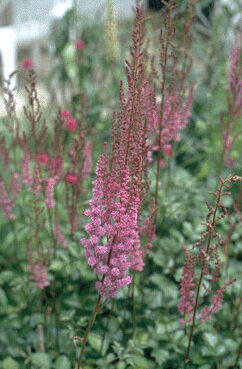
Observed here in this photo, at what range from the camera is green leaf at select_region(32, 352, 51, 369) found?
2.16m

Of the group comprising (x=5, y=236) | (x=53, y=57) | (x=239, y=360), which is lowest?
(x=239, y=360)

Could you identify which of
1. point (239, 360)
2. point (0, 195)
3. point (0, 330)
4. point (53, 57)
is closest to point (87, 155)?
point (0, 195)

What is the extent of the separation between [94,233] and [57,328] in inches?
36.4

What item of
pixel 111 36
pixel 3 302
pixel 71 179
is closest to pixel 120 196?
pixel 71 179

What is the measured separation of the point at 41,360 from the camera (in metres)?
2.18

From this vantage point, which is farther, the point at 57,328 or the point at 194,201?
the point at 194,201

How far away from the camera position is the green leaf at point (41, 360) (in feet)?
7.10

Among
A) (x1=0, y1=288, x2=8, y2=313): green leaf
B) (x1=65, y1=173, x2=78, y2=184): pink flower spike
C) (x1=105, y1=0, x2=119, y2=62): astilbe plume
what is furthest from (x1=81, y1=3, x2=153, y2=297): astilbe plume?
(x1=105, y1=0, x2=119, y2=62): astilbe plume

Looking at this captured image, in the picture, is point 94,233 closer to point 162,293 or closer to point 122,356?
point 122,356

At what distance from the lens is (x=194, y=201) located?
300cm

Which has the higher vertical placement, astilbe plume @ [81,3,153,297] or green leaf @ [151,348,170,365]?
astilbe plume @ [81,3,153,297]

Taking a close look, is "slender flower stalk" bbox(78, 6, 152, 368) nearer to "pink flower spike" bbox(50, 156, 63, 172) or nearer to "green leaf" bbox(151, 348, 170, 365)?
"green leaf" bbox(151, 348, 170, 365)

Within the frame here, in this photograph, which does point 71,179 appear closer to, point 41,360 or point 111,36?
point 41,360

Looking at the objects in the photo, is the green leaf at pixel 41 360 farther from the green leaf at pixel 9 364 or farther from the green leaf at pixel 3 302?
the green leaf at pixel 3 302
